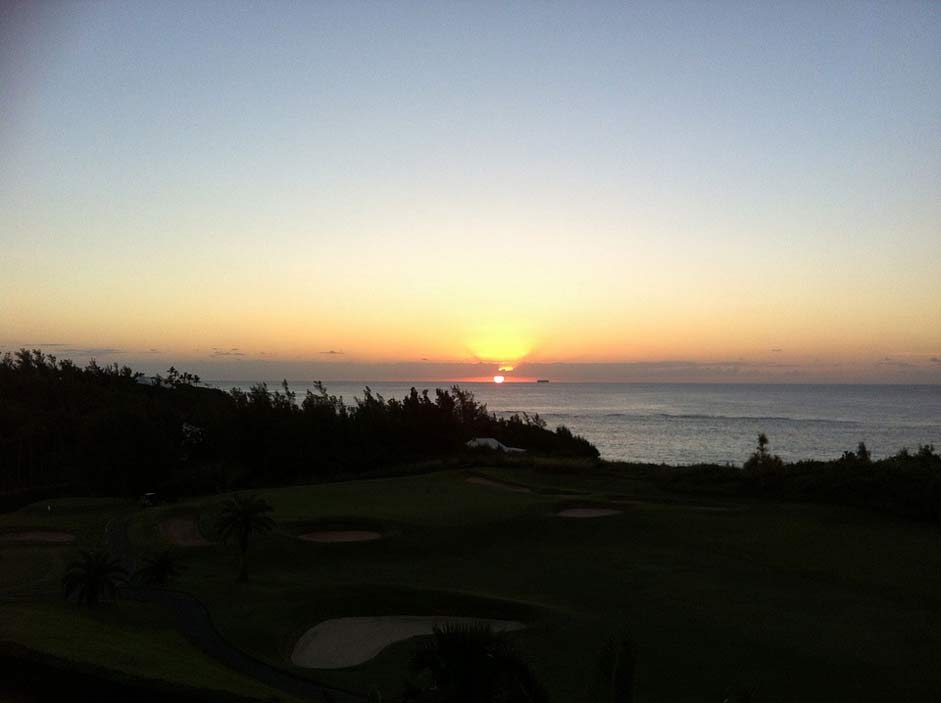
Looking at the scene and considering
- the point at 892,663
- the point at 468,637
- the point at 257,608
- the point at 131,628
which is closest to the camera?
the point at 468,637

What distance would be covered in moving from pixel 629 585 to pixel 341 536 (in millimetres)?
11606

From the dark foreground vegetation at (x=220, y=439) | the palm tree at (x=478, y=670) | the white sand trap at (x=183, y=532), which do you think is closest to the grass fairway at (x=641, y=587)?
the white sand trap at (x=183, y=532)

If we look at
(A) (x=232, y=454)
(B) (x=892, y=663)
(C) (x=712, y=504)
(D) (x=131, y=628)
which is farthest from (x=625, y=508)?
(A) (x=232, y=454)

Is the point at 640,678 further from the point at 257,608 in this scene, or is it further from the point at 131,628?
the point at 131,628

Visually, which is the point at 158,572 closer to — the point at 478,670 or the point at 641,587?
the point at 641,587

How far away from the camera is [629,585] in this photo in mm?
19719

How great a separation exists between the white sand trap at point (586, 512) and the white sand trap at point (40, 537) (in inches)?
764

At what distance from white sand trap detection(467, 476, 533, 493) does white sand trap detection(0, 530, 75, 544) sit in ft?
61.8

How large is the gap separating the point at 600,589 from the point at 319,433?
35.5 metres

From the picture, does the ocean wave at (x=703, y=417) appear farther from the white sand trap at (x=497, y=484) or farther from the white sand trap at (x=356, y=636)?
the white sand trap at (x=356, y=636)

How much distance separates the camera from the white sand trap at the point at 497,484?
116 ft

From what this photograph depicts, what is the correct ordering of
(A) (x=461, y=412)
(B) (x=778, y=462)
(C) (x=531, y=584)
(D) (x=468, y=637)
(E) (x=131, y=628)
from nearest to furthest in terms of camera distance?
(D) (x=468, y=637) < (E) (x=131, y=628) < (C) (x=531, y=584) < (B) (x=778, y=462) < (A) (x=461, y=412)

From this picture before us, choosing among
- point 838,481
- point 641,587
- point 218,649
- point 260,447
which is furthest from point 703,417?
point 218,649

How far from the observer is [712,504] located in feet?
98.7
